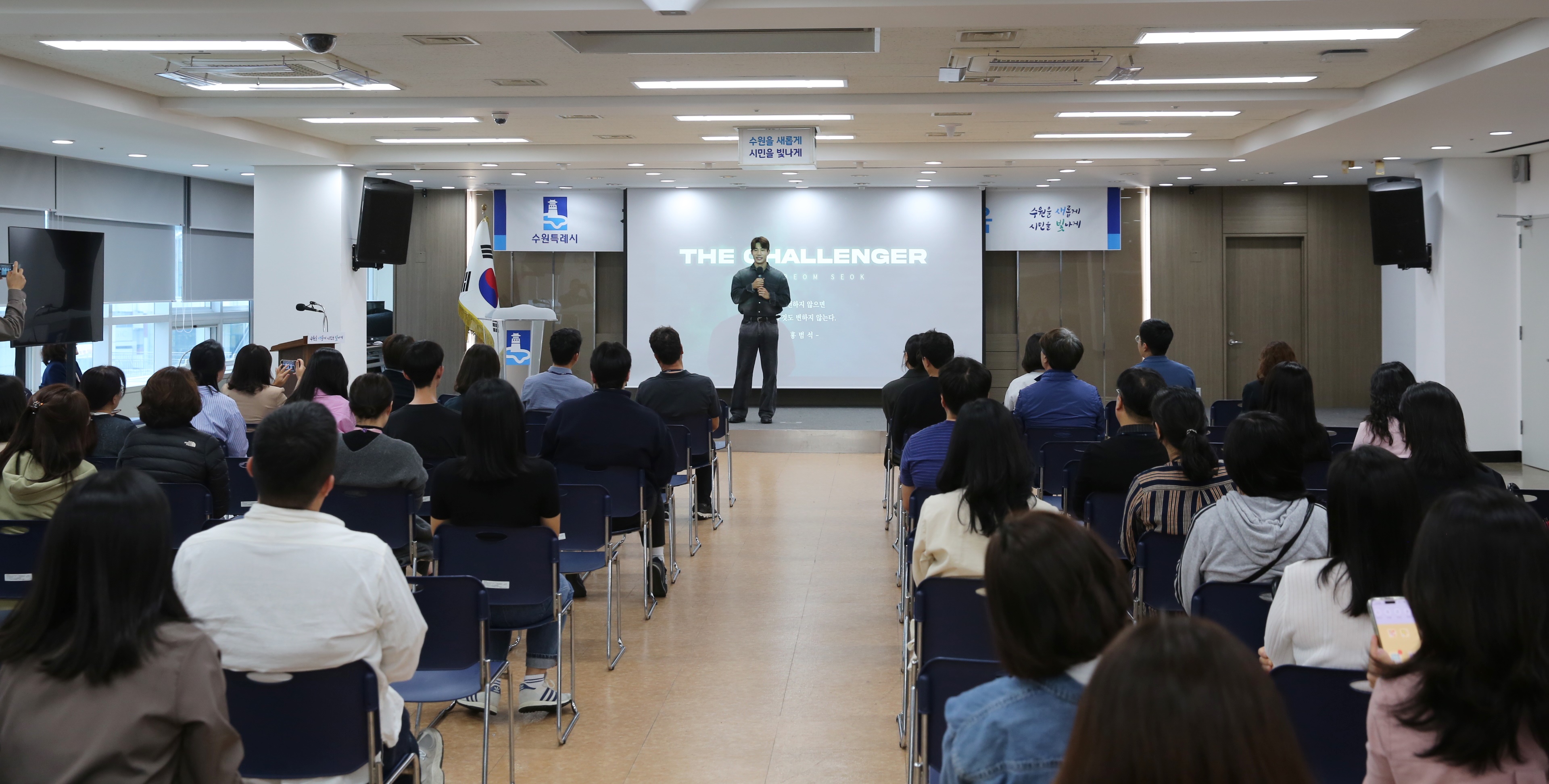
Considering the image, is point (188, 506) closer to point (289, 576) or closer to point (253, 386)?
point (253, 386)

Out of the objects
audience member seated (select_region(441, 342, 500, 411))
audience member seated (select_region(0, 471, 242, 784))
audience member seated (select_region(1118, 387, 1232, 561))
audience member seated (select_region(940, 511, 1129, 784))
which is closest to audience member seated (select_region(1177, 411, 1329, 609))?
audience member seated (select_region(1118, 387, 1232, 561))

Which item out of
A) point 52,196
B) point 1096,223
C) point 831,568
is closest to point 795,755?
point 831,568

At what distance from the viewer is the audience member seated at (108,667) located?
1.77 meters

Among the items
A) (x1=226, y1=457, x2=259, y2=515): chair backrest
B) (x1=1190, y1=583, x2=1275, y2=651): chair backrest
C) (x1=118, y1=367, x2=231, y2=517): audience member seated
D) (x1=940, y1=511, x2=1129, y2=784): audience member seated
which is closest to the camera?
(x1=940, y1=511, x2=1129, y2=784): audience member seated

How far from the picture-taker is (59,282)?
1068cm

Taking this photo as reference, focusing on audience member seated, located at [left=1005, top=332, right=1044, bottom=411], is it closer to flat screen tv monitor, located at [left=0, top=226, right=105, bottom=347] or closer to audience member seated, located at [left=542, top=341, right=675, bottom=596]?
audience member seated, located at [left=542, top=341, right=675, bottom=596]

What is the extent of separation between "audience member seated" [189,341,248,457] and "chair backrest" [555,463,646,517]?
5.46ft

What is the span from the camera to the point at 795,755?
4043mm

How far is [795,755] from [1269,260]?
43.7 ft

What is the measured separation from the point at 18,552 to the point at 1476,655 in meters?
4.36

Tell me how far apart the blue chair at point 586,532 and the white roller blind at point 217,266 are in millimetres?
10712

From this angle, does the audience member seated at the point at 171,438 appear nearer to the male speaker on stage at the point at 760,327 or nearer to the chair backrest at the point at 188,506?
the chair backrest at the point at 188,506

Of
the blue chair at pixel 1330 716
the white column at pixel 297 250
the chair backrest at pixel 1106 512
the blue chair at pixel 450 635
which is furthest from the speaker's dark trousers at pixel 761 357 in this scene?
the blue chair at pixel 1330 716

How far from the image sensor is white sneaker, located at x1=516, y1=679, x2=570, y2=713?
4414mm
